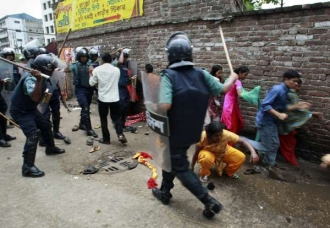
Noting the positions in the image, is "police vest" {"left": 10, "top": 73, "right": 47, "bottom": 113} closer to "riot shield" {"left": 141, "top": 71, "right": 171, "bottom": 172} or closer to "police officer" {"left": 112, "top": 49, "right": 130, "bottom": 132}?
"riot shield" {"left": 141, "top": 71, "right": 171, "bottom": 172}

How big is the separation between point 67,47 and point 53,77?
608 cm

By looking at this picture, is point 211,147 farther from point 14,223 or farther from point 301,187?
point 14,223

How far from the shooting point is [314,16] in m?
3.71

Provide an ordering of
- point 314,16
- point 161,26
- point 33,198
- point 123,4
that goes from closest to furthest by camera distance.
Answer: point 33,198
point 314,16
point 161,26
point 123,4

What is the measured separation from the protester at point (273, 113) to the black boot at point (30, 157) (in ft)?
9.98

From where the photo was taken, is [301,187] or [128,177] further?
[128,177]

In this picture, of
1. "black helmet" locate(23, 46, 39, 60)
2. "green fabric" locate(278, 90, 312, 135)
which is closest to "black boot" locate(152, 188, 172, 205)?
"green fabric" locate(278, 90, 312, 135)

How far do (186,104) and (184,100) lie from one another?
0.05 metres

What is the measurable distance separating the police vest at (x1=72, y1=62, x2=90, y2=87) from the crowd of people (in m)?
0.02

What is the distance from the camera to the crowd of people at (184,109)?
2479 mm

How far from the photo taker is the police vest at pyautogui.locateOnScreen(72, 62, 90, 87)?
548 centimetres

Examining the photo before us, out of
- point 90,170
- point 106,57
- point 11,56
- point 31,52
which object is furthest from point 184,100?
point 11,56

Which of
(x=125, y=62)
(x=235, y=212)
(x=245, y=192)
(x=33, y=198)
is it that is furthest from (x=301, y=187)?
(x=125, y=62)

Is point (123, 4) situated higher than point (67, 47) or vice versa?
point (123, 4)
